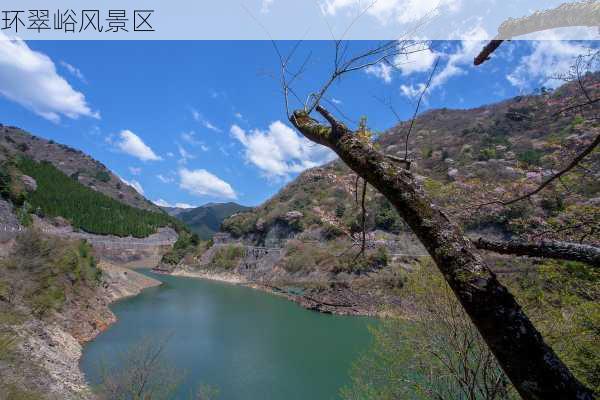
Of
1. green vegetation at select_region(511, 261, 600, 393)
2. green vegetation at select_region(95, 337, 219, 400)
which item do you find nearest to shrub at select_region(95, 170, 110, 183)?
green vegetation at select_region(95, 337, 219, 400)

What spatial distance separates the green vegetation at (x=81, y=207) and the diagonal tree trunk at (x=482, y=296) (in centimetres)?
5992

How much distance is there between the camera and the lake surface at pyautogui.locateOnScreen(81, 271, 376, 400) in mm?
11656

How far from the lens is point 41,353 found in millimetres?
10930

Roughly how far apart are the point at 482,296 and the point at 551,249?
68 cm

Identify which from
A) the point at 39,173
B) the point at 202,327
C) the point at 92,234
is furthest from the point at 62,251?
the point at 39,173

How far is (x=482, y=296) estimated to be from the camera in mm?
981

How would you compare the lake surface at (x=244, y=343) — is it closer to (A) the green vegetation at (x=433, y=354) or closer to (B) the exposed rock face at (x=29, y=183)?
(A) the green vegetation at (x=433, y=354)

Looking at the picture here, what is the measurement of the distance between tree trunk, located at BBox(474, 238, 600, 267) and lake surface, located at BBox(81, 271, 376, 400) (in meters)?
10.7

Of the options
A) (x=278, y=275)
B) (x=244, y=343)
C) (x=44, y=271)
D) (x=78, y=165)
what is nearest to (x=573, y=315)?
(x=244, y=343)

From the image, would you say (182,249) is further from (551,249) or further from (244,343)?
(551,249)

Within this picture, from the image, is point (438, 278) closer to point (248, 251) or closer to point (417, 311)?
point (417, 311)

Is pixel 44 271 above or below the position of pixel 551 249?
below

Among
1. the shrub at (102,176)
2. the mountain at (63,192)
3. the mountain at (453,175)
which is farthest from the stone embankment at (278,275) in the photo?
the shrub at (102,176)

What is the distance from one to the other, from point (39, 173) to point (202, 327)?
197ft
